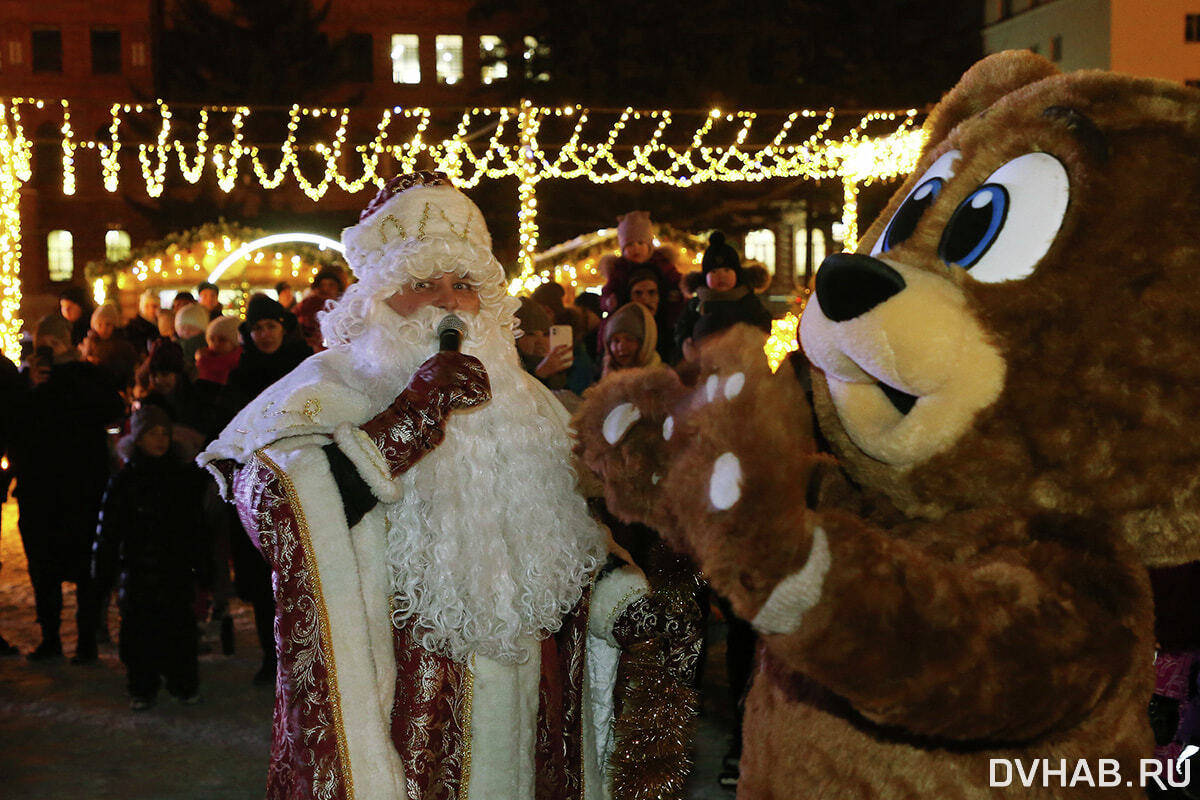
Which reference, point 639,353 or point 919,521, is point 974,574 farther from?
point 639,353

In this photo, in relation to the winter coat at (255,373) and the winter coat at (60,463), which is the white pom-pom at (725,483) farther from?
the winter coat at (60,463)

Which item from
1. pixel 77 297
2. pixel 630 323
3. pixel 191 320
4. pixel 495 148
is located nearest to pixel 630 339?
pixel 630 323

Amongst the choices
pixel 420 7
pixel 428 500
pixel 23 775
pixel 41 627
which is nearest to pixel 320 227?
pixel 420 7

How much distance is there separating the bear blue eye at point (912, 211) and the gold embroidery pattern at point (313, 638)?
5.02ft

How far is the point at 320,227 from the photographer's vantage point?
117 ft

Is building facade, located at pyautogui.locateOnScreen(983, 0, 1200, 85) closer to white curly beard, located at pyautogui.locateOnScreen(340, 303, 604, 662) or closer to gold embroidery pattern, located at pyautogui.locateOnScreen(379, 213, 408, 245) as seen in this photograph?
gold embroidery pattern, located at pyautogui.locateOnScreen(379, 213, 408, 245)

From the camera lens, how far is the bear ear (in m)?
2.56

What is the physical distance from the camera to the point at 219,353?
8711 mm

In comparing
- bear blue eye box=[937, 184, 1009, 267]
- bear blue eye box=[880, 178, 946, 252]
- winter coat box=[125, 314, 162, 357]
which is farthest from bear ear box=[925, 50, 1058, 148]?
winter coat box=[125, 314, 162, 357]

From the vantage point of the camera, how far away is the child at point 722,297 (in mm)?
5992

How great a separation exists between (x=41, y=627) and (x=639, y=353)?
14.1 ft

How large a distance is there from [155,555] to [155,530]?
130mm

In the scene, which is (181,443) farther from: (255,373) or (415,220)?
(415,220)

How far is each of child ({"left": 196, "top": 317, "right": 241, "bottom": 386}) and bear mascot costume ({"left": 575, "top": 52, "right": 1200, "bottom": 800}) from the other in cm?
678
